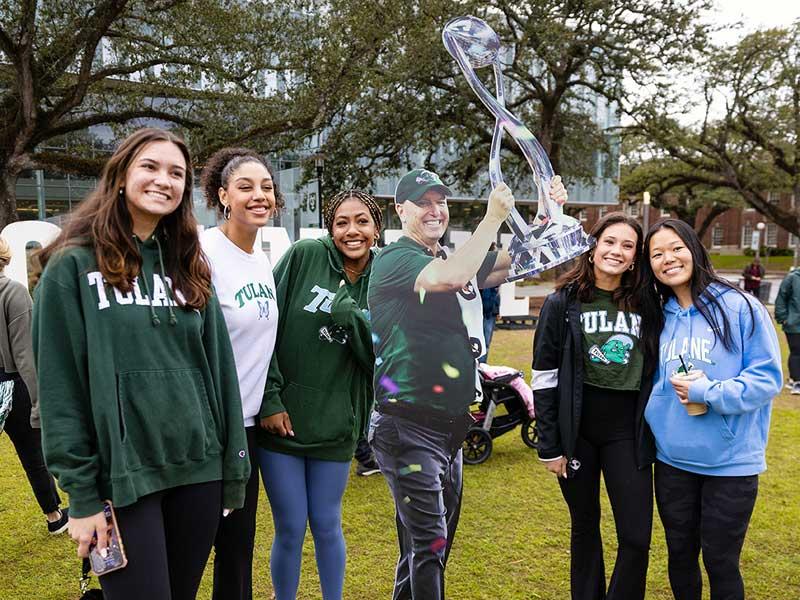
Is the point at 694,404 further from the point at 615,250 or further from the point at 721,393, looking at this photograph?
the point at 615,250

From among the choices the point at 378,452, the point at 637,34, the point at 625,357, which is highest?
the point at 637,34

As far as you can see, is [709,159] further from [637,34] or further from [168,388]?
[168,388]

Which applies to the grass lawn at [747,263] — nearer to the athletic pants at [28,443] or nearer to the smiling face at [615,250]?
the smiling face at [615,250]

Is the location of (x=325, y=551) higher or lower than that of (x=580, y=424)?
lower

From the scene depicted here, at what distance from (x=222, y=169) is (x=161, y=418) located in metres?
1.16

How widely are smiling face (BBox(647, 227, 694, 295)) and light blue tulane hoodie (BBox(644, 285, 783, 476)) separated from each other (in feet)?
0.42

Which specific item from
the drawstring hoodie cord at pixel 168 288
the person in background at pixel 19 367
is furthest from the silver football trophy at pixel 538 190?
the person in background at pixel 19 367

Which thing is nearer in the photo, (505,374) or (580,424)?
(580,424)

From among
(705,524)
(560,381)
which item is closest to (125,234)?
(560,381)

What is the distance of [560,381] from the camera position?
2689 mm

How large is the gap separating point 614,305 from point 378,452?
1.17 metres

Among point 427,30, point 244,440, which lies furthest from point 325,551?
point 427,30

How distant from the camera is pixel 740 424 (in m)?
2.44

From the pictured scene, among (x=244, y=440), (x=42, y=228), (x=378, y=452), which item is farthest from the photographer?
(x=42, y=228)
